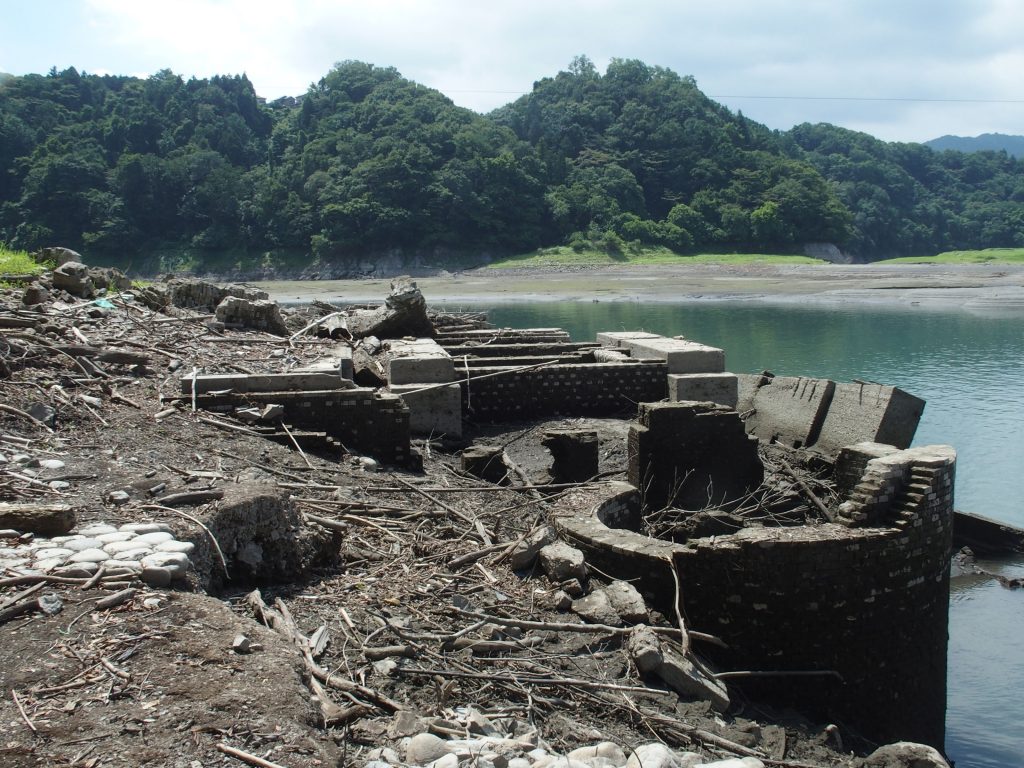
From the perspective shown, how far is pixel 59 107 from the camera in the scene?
291ft

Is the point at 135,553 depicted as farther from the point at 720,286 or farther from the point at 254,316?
the point at 720,286

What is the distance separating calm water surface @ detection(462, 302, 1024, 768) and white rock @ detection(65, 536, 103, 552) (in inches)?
298

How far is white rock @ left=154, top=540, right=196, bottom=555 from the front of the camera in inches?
205

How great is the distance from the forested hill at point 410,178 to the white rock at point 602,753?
68579 mm

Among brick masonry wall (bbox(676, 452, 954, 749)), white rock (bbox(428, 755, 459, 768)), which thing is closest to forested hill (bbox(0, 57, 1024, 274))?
brick masonry wall (bbox(676, 452, 954, 749))

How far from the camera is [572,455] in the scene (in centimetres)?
1038

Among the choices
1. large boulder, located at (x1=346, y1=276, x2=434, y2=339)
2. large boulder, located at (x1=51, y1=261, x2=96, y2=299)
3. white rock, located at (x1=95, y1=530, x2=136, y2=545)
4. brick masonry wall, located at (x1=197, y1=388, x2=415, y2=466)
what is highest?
large boulder, located at (x1=51, y1=261, x2=96, y2=299)

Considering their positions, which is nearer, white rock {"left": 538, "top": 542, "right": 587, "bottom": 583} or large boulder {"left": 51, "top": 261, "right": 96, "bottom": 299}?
white rock {"left": 538, "top": 542, "right": 587, "bottom": 583}

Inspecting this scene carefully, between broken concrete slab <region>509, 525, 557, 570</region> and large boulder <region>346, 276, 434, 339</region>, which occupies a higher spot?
large boulder <region>346, 276, 434, 339</region>

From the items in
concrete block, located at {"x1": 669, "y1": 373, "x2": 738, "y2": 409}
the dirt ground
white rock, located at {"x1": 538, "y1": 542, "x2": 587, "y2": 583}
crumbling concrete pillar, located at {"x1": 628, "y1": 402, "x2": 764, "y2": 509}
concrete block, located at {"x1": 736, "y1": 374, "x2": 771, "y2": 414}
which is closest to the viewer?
the dirt ground

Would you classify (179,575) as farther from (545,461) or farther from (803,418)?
(803,418)

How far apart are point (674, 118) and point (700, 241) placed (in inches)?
915

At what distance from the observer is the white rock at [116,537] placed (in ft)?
17.4

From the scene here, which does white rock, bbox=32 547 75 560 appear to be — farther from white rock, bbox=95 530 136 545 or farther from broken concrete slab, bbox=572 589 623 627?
broken concrete slab, bbox=572 589 623 627
